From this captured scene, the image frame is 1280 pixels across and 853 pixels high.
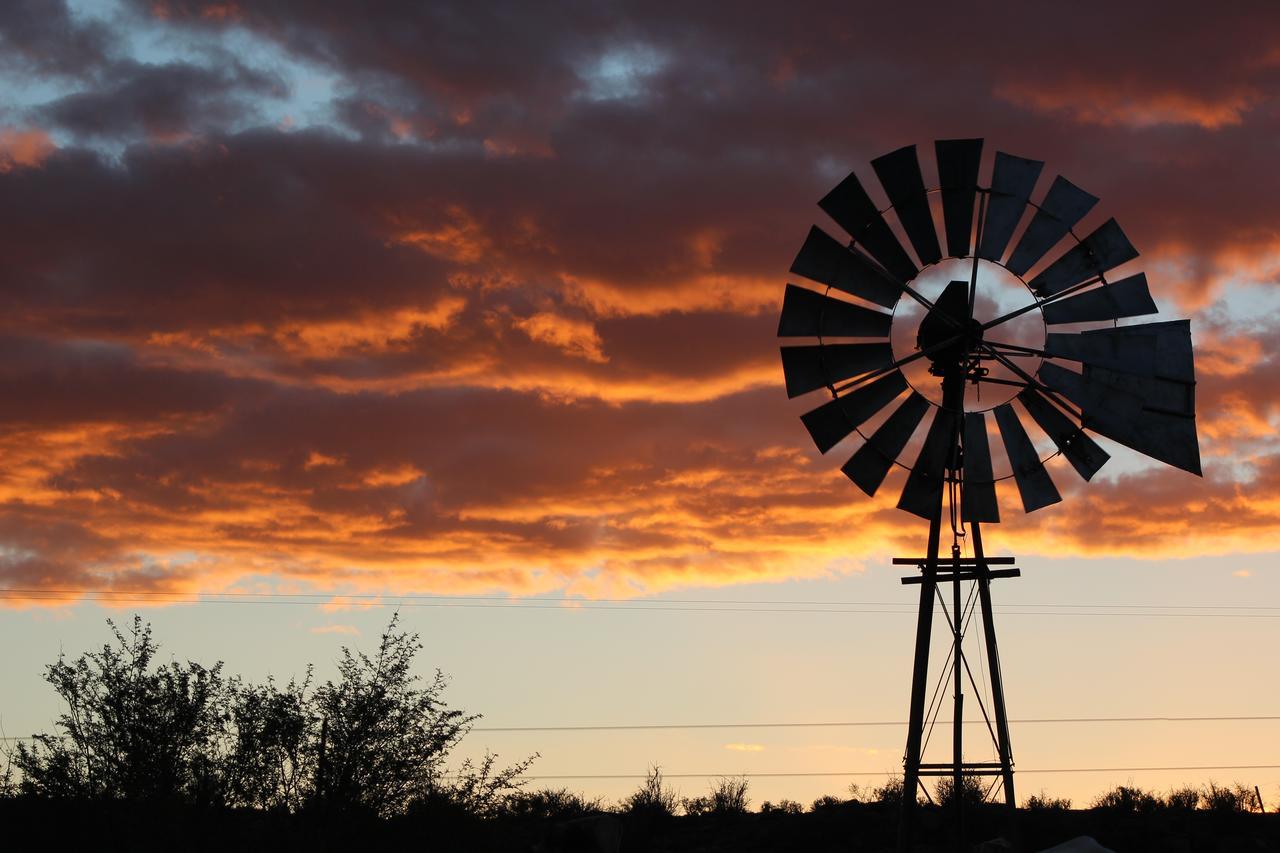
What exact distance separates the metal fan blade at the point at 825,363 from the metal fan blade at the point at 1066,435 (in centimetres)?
176

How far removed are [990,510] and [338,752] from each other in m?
9.35

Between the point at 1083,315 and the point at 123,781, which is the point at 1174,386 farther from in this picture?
the point at 123,781

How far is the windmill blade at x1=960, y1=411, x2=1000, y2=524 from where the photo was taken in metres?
18.3

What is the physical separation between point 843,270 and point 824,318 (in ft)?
2.01

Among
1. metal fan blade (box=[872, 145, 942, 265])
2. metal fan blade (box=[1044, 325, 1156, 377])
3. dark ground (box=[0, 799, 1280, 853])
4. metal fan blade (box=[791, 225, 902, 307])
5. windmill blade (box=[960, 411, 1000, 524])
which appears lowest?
dark ground (box=[0, 799, 1280, 853])

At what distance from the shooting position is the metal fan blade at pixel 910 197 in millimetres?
18281

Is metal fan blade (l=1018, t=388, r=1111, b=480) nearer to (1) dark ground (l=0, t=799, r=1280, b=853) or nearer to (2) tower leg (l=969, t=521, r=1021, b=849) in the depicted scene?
(2) tower leg (l=969, t=521, r=1021, b=849)

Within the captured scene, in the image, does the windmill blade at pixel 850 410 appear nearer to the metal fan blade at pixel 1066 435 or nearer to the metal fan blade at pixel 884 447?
the metal fan blade at pixel 884 447

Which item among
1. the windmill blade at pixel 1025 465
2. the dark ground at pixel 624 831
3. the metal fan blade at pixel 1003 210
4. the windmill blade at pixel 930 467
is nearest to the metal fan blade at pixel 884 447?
the windmill blade at pixel 930 467

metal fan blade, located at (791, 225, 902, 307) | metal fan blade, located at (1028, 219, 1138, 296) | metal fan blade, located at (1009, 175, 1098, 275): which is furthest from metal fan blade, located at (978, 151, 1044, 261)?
metal fan blade, located at (791, 225, 902, 307)

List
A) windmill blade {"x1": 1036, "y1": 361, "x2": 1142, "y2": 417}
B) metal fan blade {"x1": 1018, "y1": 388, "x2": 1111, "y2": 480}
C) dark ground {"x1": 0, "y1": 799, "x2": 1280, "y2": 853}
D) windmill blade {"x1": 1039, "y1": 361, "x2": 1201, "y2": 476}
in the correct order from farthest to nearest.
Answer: dark ground {"x1": 0, "y1": 799, "x2": 1280, "y2": 853} → metal fan blade {"x1": 1018, "y1": 388, "x2": 1111, "y2": 480} → windmill blade {"x1": 1036, "y1": 361, "x2": 1142, "y2": 417} → windmill blade {"x1": 1039, "y1": 361, "x2": 1201, "y2": 476}

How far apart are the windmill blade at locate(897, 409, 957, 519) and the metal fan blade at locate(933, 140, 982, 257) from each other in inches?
79.8

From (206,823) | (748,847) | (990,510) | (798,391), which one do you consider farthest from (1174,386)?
(748,847)

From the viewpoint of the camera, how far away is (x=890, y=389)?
18.7 metres
